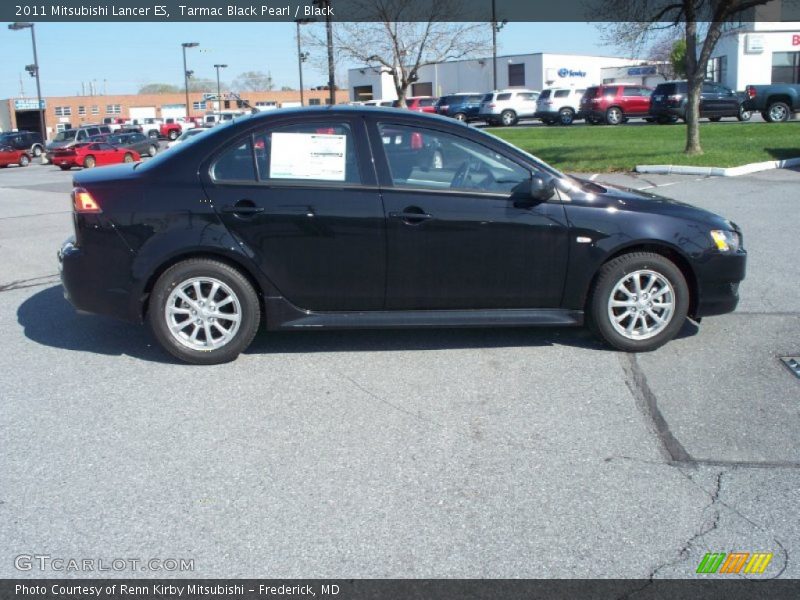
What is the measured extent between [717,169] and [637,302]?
1200cm

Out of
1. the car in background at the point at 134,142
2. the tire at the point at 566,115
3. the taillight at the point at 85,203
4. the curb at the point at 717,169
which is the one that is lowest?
the curb at the point at 717,169

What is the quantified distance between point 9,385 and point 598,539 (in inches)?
152

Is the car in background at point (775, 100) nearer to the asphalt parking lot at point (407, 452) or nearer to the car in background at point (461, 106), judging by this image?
the car in background at point (461, 106)

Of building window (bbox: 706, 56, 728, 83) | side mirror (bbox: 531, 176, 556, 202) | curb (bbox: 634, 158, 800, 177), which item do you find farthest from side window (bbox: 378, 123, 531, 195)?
building window (bbox: 706, 56, 728, 83)

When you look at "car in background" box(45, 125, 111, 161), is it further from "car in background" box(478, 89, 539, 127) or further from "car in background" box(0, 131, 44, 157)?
"car in background" box(478, 89, 539, 127)

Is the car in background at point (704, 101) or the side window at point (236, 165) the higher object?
the car in background at point (704, 101)

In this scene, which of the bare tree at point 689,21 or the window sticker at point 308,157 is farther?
the bare tree at point 689,21

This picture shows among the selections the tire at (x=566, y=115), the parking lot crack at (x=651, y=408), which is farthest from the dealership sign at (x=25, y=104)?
the parking lot crack at (x=651, y=408)

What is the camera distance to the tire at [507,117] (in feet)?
145

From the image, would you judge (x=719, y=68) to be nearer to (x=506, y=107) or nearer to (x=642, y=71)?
(x=642, y=71)

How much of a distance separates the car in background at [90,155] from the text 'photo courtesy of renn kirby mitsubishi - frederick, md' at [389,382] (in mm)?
28095

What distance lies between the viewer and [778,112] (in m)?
32.4

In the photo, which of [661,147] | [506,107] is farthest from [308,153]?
[506,107]

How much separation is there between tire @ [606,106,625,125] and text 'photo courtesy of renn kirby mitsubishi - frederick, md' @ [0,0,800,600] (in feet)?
105
